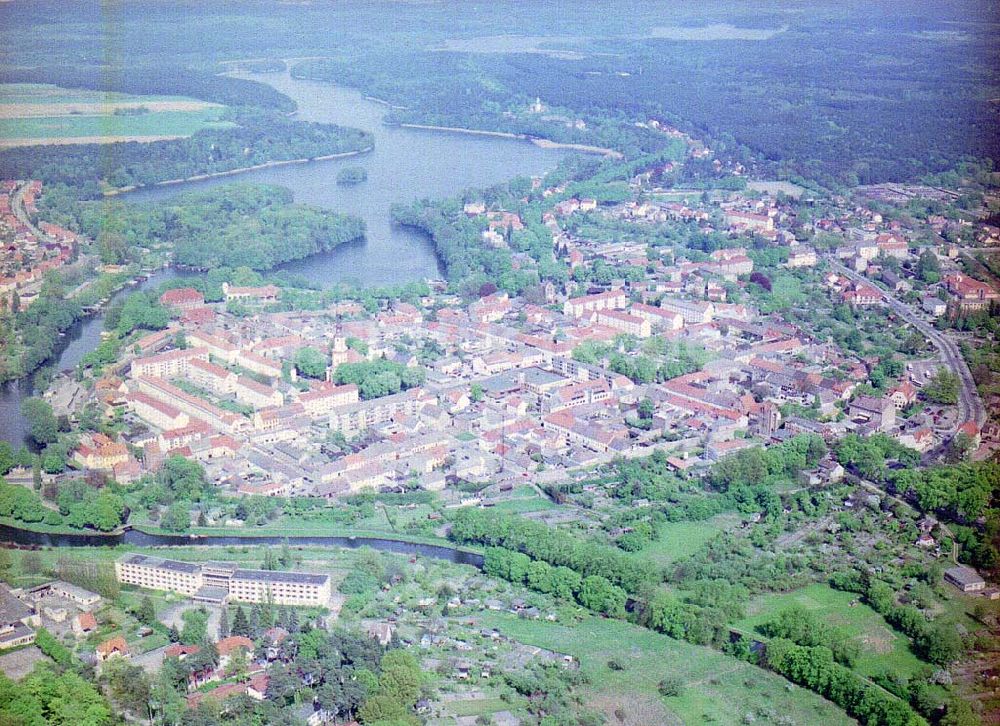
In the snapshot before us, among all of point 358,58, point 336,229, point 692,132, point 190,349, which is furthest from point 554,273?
point 358,58

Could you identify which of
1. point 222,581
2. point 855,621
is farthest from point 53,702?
point 855,621

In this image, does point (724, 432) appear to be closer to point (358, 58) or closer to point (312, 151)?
point (312, 151)

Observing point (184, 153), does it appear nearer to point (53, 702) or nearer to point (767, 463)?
point (767, 463)

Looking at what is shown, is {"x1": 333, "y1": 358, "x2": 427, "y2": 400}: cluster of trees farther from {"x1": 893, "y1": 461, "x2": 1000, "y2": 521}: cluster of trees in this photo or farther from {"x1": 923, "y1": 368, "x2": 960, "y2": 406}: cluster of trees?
{"x1": 923, "y1": 368, "x2": 960, "y2": 406}: cluster of trees

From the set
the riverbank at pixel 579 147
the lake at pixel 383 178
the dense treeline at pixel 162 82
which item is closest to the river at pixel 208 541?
the lake at pixel 383 178

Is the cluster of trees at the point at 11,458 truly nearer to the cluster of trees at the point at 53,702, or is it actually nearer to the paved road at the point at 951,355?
the cluster of trees at the point at 53,702

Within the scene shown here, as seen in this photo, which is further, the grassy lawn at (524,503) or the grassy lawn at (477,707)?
the grassy lawn at (524,503)
